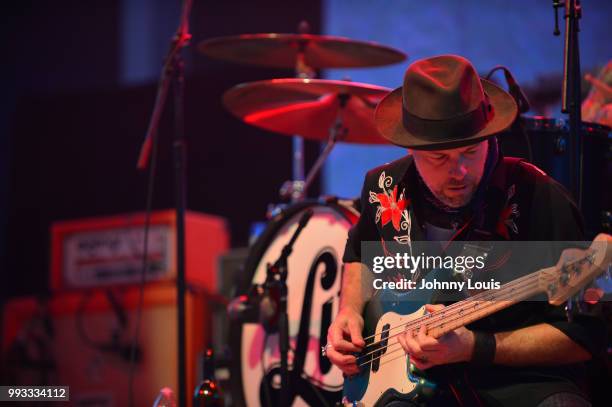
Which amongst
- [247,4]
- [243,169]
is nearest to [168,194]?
[243,169]

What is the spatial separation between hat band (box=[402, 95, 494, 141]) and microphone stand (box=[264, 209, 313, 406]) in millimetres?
1016

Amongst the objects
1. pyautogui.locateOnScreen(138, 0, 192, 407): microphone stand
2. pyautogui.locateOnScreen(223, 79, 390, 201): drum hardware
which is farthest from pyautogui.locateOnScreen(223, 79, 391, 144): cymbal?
pyautogui.locateOnScreen(138, 0, 192, 407): microphone stand

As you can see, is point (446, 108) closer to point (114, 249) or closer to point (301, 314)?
point (301, 314)

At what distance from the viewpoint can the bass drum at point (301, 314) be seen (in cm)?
306

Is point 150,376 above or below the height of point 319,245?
below

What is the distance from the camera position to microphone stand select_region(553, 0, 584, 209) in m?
2.33

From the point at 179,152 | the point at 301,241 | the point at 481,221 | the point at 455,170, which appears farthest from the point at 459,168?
the point at 179,152

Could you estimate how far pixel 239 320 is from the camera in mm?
3168

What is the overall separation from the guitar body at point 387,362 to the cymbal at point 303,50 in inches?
64.9

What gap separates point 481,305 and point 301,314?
4.44 ft

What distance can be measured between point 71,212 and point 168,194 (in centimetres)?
66

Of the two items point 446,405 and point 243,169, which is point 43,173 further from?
point 446,405

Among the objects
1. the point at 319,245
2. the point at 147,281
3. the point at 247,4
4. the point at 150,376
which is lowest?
the point at 150,376

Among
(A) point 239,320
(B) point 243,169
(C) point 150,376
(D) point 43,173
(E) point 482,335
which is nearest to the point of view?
(E) point 482,335
